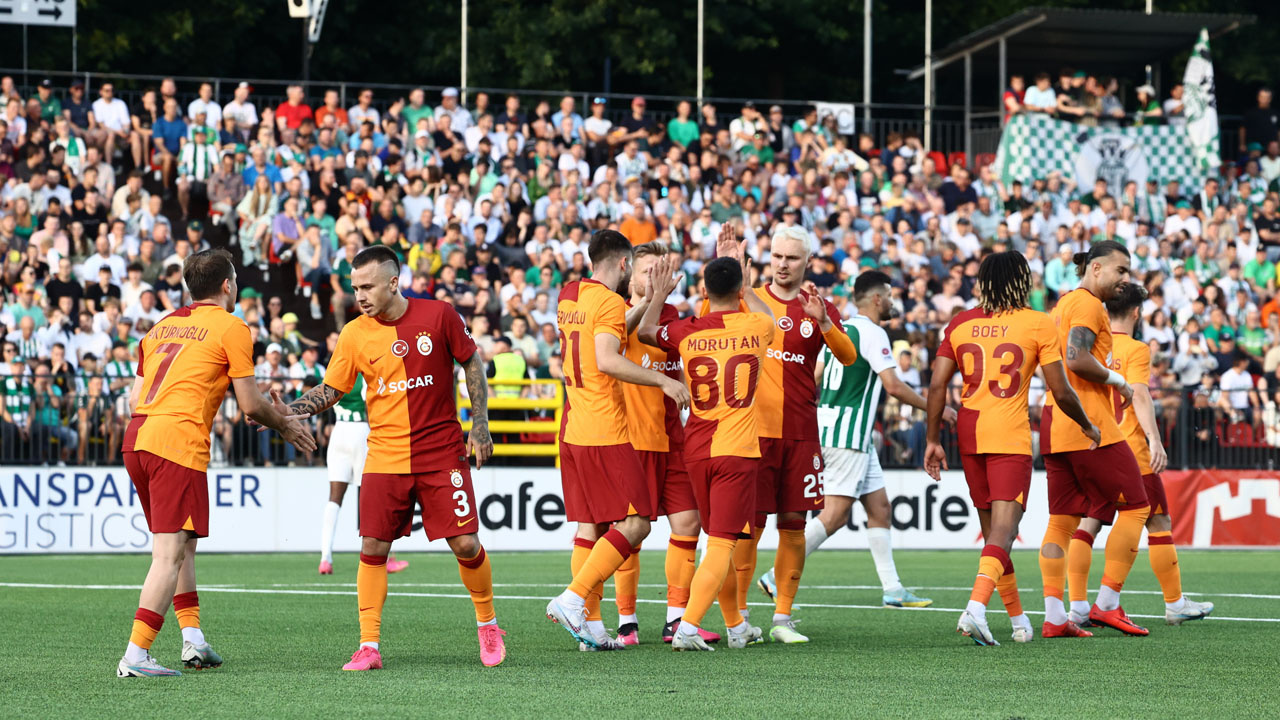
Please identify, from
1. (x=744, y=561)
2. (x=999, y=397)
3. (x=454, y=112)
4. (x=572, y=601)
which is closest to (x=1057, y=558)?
(x=999, y=397)

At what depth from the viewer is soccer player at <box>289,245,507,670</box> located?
814 centimetres

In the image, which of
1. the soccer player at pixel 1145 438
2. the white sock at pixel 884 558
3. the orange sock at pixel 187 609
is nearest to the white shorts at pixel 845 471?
the white sock at pixel 884 558

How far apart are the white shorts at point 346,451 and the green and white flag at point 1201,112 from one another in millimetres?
20223

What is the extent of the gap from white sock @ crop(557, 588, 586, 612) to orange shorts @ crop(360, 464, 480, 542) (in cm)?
85

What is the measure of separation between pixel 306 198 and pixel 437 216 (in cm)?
193

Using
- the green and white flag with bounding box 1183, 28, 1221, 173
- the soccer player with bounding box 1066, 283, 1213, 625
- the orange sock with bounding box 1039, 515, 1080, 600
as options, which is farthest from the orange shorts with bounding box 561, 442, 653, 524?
the green and white flag with bounding box 1183, 28, 1221, 173

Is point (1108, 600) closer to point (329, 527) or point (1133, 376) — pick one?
point (1133, 376)

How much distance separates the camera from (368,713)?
6.61 meters

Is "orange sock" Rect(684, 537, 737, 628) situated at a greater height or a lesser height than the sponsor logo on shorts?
lesser

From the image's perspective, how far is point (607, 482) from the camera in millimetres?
9047

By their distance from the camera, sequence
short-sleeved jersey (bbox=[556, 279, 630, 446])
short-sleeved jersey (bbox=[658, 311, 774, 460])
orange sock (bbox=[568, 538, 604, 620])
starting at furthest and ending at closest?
orange sock (bbox=[568, 538, 604, 620]) → short-sleeved jersey (bbox=[556, 279, 630, 446]) → short-sleeved jersey (bbox=[658, 311, 774, 460])

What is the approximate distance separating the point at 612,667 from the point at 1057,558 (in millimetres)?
2981

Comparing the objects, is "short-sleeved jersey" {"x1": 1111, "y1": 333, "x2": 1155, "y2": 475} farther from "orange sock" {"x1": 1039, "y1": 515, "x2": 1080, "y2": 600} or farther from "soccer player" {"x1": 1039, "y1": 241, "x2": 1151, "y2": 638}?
"orange sock" {"x1": 1039, "y1": 515, "x2": 1080, "y2": 600}

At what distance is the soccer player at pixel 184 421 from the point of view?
7957mm
